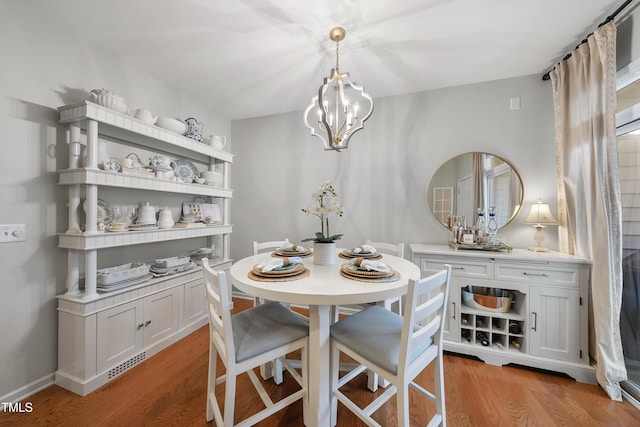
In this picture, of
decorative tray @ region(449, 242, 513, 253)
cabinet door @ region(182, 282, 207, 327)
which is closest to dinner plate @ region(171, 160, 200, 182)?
cabinet door @ region(182, 282, 207, 327)

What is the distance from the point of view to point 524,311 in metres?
1.88

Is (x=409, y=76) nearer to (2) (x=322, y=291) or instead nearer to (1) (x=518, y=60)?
(1) (x=518, y=60)

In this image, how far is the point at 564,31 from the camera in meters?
1.71

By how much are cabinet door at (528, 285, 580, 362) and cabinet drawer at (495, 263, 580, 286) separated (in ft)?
0.18

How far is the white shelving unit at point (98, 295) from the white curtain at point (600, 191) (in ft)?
10.8

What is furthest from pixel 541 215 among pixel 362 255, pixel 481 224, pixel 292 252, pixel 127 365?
pixel 127 365

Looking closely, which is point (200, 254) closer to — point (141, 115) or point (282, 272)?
point (141, 115)

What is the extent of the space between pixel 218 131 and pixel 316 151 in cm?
137

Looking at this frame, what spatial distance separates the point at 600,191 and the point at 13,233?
12.6 feet

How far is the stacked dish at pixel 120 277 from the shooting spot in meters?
1.71

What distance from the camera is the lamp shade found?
6.51ft

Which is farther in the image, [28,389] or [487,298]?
[487,298]

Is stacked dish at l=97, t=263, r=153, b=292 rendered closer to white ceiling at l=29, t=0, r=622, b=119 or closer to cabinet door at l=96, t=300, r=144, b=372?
cabinet door at l=96, t=300, r=144, b=372

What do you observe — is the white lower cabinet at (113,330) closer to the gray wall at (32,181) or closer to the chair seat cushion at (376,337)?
the gray wall at (32,181)
